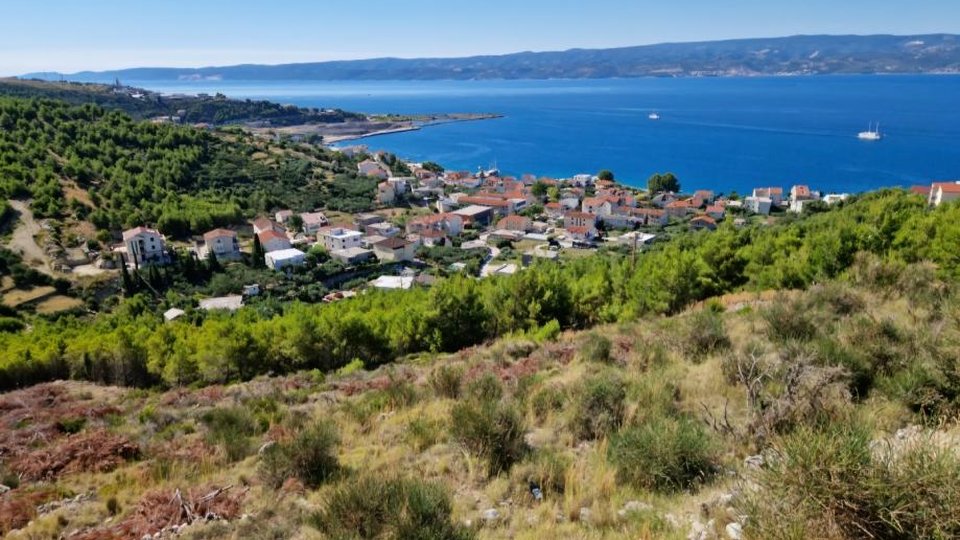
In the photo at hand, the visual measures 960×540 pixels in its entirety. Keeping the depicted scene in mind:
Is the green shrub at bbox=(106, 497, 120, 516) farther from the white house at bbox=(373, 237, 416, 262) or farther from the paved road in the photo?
the white house at bbox=(373, 237, 416, 262)

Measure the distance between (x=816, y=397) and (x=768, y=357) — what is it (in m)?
1.71

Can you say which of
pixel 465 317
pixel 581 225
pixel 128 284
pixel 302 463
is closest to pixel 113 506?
pixel 302 463

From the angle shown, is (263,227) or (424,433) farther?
(263,227)

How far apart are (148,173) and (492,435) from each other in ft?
192

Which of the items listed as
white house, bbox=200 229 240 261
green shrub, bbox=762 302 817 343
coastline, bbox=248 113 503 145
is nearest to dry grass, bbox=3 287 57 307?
white house, bbox=200 229 240 261

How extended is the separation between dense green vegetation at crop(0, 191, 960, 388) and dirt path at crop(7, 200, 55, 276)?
20.1 metres

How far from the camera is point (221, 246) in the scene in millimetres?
40406

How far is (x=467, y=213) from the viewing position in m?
55.1

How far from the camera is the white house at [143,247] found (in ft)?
122

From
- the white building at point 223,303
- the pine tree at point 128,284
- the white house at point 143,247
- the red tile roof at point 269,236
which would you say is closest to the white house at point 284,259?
the red tile roof at point 269,236

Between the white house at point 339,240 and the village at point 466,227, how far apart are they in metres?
0.08

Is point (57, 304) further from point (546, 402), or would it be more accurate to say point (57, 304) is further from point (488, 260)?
point (546, 402)

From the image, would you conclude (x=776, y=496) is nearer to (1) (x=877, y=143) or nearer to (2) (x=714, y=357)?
(2) (x=714, y=357)

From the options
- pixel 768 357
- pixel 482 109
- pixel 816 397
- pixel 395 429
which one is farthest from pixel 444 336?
pixel 482 109
